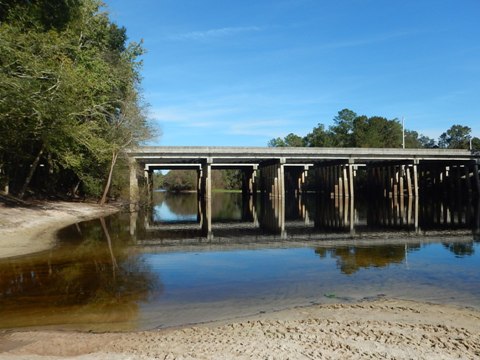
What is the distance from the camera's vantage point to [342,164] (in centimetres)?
4888

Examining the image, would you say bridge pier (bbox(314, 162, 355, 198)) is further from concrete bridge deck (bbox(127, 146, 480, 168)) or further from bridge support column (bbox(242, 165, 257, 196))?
bridge support column (bbox(242, 165, 257, 196))

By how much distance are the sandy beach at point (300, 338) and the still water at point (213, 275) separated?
2.18ft

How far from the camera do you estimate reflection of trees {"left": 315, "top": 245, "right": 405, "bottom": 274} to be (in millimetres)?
11984

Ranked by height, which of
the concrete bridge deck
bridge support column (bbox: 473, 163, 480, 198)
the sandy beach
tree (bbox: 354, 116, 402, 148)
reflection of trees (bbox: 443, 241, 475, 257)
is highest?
tree (bbox: 354, 116, 402, 148)

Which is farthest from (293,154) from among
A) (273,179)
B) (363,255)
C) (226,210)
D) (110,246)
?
(363,255)

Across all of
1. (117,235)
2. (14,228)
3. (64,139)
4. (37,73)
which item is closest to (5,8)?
(37,73)

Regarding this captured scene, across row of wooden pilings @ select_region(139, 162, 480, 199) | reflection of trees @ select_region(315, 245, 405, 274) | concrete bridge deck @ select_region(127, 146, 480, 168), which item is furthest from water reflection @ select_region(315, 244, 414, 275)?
row of wooden pilings @ select_region(139, 162, 480, 199)

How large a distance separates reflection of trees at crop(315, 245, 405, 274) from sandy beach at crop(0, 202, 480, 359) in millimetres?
4049

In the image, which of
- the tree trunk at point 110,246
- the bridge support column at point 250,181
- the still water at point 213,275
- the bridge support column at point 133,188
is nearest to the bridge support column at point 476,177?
the bridge support column at point 250,181

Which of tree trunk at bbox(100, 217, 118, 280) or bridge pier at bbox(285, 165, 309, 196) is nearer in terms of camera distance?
tree trunk at bbox(100, 217, 118, 280)

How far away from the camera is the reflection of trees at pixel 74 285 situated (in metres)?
7.60

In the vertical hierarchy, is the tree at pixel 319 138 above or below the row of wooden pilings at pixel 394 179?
above

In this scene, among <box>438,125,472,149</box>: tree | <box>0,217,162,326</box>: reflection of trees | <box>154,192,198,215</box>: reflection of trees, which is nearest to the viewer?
<box>0,217,162,326</box>: reflection of trees

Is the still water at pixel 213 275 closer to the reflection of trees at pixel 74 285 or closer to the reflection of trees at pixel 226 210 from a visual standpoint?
the reflection of trees at pixel 74 285
